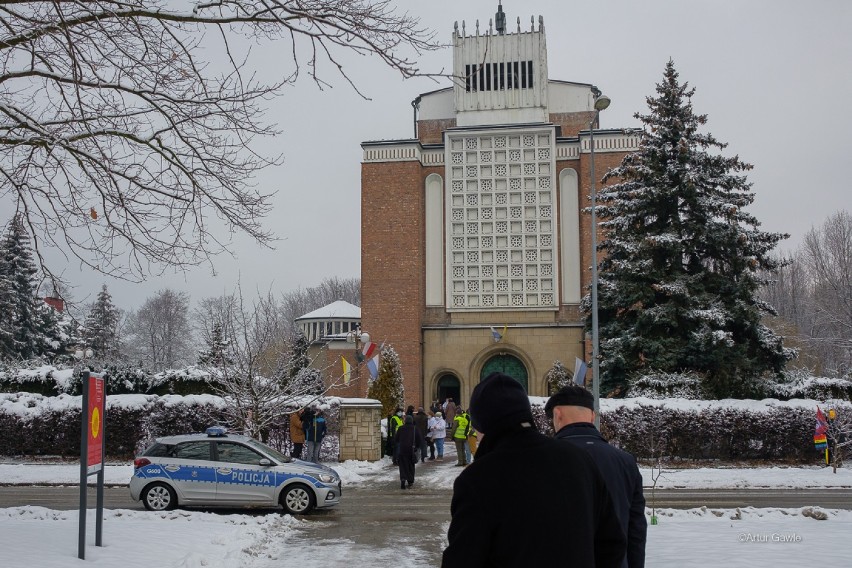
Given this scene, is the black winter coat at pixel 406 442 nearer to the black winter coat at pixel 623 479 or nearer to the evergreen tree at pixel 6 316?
the black winter coat at pixel 623 479

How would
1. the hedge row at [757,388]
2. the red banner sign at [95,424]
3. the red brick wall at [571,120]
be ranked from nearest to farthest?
1. the red banner sign at [95,424]
2. the hedge row at [757,388]
3. the red brick wall at [571,120]

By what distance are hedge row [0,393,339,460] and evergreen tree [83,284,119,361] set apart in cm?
3007

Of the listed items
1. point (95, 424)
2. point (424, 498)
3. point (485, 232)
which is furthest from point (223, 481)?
point (485, 232)

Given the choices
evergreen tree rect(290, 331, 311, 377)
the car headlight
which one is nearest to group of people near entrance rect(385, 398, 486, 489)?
evergreen tree rect(290, 331, 311, 377)

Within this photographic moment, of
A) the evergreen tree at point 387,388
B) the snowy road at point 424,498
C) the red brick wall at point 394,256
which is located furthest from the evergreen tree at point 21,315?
the snowy road at point 424,498

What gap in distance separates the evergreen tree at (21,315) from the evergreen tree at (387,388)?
1741 centimetres

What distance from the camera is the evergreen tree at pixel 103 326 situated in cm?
5575

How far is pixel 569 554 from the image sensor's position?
9.70 ft

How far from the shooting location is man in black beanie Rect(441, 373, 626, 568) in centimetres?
292

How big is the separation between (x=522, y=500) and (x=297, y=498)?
12.1m

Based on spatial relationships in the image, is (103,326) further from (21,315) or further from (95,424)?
(95,424)

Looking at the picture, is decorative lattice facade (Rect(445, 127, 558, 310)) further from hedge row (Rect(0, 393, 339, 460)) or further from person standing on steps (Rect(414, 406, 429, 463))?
hedge row (Rect(0, 393, 339, 460))

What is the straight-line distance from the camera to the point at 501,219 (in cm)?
3919

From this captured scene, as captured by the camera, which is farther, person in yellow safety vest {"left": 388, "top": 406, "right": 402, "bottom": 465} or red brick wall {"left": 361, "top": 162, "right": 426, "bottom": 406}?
red brick wall {"left": 361, "top": 162, "right": 426, "bottom": 406}
